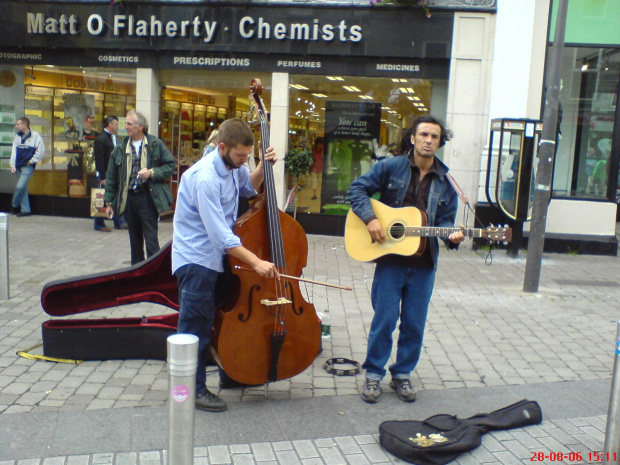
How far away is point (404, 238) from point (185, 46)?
8718 mm

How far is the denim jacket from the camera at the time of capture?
4.56m

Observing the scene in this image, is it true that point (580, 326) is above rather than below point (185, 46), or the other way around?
below

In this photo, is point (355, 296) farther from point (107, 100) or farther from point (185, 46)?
point (107, 100)

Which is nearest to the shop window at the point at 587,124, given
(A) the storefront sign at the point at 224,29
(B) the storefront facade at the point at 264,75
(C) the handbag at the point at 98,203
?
(B) the storefront facade at the point at 264,75

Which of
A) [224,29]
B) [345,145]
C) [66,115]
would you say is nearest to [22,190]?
[66,115]

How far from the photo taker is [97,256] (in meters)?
9.31

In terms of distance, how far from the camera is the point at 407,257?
454 centimetres

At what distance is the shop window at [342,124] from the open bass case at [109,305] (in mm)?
6999

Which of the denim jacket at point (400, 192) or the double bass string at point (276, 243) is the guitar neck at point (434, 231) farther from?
the double bass string at point (276, 243)

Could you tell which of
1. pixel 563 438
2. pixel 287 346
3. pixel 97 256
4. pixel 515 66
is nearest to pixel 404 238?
pixel 287 346

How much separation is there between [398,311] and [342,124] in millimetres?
7886

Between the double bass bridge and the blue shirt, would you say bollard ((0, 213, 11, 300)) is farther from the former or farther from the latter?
the double bass bridge
